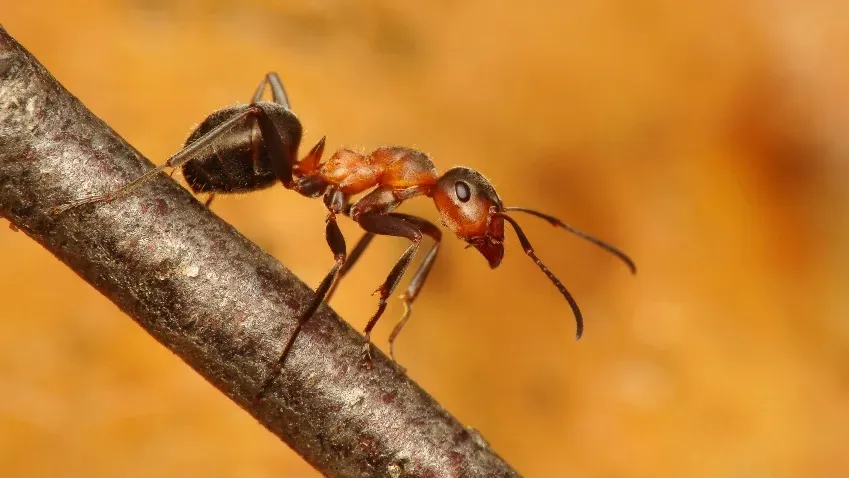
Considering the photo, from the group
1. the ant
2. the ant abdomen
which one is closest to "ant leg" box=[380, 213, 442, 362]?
the ant

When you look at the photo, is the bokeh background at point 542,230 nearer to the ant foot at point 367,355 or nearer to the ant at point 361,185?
the ant at point 361,185

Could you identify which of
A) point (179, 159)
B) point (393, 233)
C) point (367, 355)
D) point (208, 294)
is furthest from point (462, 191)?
point (208, 294)

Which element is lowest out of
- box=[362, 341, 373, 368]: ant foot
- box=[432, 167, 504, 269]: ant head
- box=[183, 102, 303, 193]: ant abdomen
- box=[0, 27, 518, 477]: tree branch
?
box=[0, 27, 518, 477]: tree branch

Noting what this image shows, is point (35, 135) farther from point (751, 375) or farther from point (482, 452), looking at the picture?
point (751, 375)

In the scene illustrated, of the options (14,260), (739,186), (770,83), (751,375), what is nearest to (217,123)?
(14,260)

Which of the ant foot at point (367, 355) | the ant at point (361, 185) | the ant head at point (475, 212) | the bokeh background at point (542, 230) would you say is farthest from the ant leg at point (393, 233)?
the bokeh background at point (542, 230)

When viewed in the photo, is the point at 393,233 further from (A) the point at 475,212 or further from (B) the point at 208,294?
(B) the point at 208,294

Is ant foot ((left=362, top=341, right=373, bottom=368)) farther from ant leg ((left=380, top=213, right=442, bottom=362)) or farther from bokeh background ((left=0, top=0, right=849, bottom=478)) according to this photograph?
bokeh background ((left=0, top=0, right=849, bottom=478))
